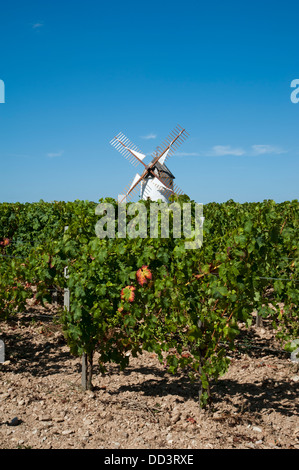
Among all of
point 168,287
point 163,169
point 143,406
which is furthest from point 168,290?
point 163,169

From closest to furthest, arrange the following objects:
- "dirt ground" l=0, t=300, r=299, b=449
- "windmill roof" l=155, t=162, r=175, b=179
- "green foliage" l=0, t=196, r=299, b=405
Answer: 1. "dirt ground" l=0, t=300, r=299, b=449
2. "green foliage" l=0, t=196, r=299, b=405
3. "windmill roof" l=155, t=162, r=175, b=179

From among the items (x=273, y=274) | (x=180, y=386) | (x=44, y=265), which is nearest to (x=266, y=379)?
(x=180, y=386)

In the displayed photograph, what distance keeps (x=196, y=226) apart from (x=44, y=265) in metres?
2.85

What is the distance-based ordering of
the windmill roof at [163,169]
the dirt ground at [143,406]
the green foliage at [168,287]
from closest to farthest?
1. the dirt ground at [143,406]
2. the green foliage at [168,287]
3. the windmill roof at [163,169]

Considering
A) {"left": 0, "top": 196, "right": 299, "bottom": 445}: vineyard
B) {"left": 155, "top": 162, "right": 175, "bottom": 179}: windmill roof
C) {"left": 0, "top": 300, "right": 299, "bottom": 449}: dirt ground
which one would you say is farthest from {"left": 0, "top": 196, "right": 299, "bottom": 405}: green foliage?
{"left": 155, "top": 162, "right": 175, "bottom": 179}: windmill roof

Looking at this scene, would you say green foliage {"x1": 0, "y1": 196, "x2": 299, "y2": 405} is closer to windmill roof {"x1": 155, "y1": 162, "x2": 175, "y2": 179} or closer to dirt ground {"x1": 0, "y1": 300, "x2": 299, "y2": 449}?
dirt ground {"x1": 0, "y1": 300, "x2": 299, "y2": 449}

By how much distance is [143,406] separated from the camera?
184 inches

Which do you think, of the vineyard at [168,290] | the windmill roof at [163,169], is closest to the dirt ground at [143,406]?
the vineyard at [168,290]

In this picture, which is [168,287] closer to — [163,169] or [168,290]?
[168,290]

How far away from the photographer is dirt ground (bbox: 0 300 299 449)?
402cm

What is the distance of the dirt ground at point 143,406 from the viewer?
13.2ft

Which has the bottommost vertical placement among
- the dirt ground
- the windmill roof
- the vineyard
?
the dirt ground

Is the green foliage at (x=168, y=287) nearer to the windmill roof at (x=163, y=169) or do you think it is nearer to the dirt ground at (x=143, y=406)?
the dirt ground at (x=143, y=406)

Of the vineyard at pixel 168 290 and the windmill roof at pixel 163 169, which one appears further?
the windmill roof at pixel 163 169
